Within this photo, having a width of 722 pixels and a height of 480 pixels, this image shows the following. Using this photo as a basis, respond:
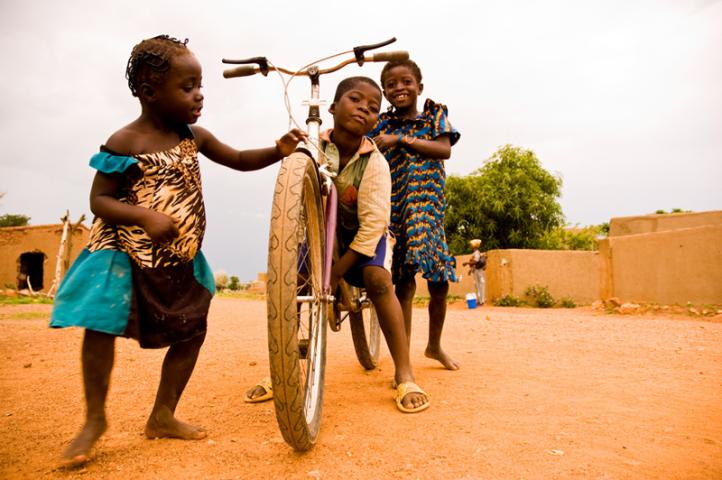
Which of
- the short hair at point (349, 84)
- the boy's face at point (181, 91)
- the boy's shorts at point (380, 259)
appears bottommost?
the boy's shorts at point (380, 259)

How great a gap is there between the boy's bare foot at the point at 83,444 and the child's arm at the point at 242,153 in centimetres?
121

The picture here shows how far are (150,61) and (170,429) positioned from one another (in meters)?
1.48

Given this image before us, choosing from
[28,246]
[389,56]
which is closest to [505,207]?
[28,246]

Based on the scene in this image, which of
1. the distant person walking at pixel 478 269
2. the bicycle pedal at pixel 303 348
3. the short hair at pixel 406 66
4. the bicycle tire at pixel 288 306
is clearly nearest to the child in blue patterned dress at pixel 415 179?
the short hair at pixel 406 66

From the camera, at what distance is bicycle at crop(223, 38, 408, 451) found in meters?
1.64

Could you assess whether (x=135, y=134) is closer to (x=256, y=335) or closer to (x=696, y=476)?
(x=696, y=476)

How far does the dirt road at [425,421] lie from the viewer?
5.56 ft

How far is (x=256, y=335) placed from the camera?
18.9 feet

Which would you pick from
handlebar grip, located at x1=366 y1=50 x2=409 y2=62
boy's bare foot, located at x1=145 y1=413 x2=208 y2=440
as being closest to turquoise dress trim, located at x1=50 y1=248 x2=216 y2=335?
boy's bare foot, located at x1=145 y1=413 x2=208 y2=440

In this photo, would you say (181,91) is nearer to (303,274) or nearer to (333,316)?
(303,274)

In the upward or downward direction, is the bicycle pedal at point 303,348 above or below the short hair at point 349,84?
below

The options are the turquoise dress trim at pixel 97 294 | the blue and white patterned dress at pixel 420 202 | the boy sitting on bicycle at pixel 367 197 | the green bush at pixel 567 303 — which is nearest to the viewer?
the turquoise dress trim at pixel 97 294

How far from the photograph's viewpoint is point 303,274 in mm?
2604

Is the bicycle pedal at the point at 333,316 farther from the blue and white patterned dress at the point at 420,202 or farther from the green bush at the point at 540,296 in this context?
the green bush at the point at 540,296
